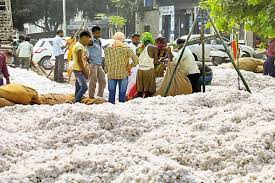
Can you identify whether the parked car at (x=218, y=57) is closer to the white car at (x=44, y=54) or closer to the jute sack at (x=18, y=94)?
the white car at (x=44, y=54)

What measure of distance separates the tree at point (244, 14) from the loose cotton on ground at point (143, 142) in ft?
13.2

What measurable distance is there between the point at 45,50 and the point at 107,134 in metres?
20.5

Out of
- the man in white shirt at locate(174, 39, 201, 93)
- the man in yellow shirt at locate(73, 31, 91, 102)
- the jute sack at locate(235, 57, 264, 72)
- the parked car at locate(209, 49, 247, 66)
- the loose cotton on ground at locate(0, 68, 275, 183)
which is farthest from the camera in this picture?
the parked car at locate(209, 49, 247, 66)

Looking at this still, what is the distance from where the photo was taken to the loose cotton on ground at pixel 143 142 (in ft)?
→ 15.0

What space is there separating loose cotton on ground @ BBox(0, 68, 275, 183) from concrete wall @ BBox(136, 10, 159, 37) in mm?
45072

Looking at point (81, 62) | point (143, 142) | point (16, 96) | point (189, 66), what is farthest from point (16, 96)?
point (189, 66)

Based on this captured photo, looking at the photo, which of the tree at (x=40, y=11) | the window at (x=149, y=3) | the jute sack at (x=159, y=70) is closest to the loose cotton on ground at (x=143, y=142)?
the jute sack at (x=159, y=70)

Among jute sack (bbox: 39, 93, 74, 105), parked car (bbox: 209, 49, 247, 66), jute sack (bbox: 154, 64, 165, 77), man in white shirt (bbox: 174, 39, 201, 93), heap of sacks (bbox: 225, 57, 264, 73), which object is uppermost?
man in white shirt (bbox: 174, 39, 201, 93)

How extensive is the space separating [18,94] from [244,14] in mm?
6096

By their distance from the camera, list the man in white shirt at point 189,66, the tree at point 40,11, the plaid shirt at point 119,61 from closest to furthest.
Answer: the man in white shirt at point 189,66, the plaid shirt at point 119,61, the tree at point 40,11

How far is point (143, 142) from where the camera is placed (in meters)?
5.74

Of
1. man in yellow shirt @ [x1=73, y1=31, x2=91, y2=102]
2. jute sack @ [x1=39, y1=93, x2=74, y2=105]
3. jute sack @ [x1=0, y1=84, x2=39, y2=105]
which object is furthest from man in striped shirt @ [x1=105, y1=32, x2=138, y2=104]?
jute sack @ [x1=0, y1=84, x2=39, y2=105]

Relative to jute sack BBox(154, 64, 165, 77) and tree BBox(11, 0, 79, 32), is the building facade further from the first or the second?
jute sack BBox(154, 64, 165, 77)

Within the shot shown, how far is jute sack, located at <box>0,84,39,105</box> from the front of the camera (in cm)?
813
